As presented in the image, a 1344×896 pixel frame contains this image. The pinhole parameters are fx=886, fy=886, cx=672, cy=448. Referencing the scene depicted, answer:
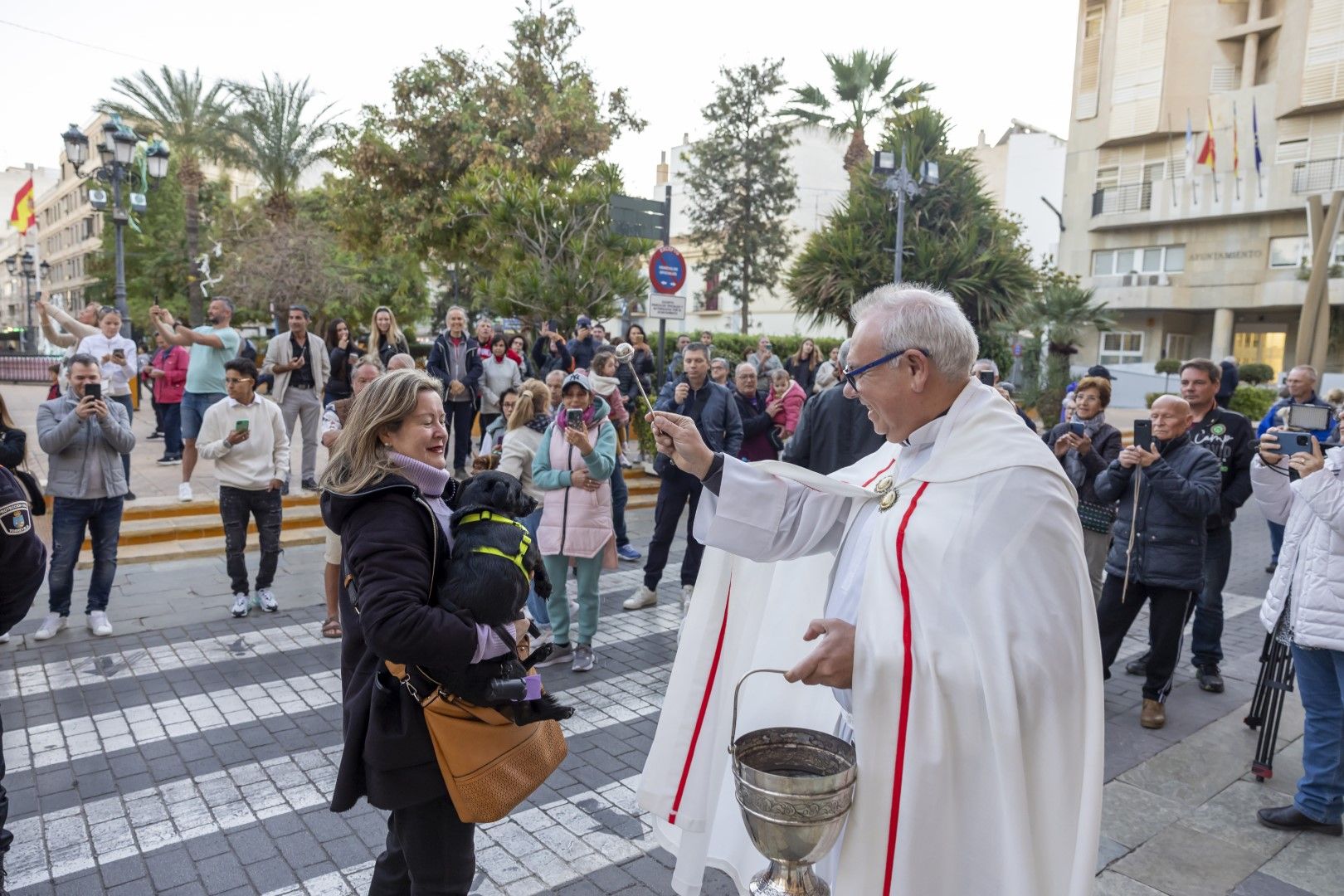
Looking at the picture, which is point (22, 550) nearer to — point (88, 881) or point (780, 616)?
point (88, 881)

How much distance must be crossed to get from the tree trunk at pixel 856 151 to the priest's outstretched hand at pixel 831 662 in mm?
26664

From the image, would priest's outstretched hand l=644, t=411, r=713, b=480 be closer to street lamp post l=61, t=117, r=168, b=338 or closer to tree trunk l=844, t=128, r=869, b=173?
street lamp post l=61, t=117, r=168, b=338

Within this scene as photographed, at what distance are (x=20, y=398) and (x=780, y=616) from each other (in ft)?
80.5

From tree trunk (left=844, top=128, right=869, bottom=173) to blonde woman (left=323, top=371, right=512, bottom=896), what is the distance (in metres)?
26.4

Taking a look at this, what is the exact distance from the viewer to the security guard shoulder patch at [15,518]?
3.21 m

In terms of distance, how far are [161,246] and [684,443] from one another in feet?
140

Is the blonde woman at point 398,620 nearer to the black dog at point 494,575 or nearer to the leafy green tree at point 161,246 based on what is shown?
the black dog at point 494,575

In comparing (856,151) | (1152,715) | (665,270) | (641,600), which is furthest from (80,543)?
(856,151)

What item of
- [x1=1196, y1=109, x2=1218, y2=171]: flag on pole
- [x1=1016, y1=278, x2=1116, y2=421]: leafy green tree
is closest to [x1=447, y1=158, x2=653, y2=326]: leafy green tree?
[x1=1016, y1=278, x2=1116, y2=421]: leafy green tree

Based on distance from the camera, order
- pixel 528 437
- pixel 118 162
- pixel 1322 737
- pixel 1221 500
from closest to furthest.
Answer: pixel 1322 737 → pixel 1221 500 → pixel 528 437 → pixel 118 162

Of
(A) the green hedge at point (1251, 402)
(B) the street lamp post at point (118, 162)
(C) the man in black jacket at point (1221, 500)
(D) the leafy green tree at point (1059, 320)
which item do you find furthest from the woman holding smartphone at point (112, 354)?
(A) the green hedge at point (1251, 402)

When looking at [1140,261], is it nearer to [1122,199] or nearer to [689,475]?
[1122,199]

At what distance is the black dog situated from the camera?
90.8 inches

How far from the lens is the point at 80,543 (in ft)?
20.5
